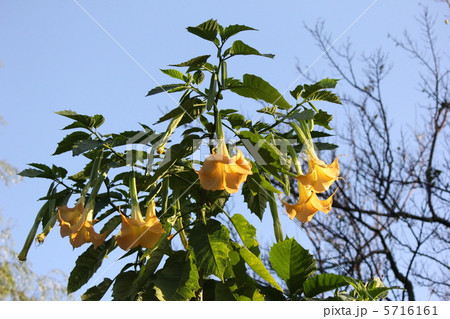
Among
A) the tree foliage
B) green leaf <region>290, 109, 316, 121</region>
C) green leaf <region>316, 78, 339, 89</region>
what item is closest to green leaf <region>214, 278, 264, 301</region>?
the tree foliage

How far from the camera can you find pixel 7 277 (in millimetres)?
3904

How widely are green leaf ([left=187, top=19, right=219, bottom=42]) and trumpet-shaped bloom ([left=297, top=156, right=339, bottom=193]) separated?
35 cm

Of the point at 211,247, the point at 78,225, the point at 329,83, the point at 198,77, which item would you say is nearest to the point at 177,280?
the point at 211,247

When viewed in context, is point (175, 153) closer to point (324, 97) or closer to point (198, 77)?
point (198, 77)

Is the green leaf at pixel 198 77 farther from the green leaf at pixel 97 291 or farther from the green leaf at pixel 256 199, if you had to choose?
the green leaf at pixel 97 291

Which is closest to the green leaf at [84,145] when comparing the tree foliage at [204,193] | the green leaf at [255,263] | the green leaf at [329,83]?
the tree foliage at [204,193]

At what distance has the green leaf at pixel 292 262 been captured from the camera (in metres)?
1.14

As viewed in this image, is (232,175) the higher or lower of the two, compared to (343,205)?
lower

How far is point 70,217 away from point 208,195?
0.31m

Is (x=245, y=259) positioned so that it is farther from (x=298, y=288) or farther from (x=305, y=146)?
(x=305, y=146)

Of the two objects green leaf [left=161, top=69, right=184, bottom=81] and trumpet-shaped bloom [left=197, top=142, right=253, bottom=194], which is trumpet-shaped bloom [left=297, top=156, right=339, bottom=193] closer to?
trumpet-shaped bloom [left=197, top=142, right=253, bottom=194]

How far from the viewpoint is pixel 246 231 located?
1227 mm

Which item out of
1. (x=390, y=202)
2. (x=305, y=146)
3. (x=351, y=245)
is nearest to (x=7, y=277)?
(x=351, y=245)

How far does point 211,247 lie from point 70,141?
411mm
